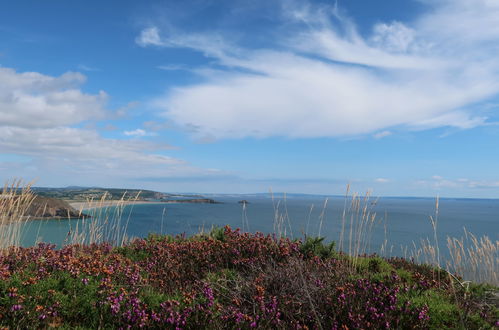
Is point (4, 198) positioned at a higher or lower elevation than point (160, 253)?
higher

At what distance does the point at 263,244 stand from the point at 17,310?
4.62 meters

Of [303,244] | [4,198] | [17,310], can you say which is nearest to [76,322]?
[17,310]

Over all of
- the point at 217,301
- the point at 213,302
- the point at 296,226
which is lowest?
the point at 296,226

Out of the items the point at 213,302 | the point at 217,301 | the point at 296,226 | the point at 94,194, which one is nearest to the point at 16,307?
the point at 213,302

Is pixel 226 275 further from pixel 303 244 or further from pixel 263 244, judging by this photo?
pixel 303 244

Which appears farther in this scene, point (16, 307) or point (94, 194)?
point (94, 194)

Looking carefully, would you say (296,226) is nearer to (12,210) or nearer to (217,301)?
(12,210)

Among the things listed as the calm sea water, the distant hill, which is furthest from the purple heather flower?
the distant hill

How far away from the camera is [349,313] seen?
341 cm

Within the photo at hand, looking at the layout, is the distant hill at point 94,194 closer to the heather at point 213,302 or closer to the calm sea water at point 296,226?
the calm sea water at point 296,226

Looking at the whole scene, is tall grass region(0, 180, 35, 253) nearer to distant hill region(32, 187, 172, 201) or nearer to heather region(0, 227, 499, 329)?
distant hill region(32, 187, 172, 201)

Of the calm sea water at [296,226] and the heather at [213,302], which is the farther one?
the calm sea water at [296,226]

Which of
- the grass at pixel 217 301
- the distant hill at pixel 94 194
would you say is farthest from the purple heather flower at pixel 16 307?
the distant hill at pixel 94 194

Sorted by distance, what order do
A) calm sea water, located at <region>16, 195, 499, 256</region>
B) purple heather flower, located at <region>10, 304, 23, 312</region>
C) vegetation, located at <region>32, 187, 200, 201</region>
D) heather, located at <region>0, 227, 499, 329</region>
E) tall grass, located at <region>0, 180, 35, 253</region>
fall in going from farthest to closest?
calm sea water, located at <region>16, 195, 499, 256</region> → vegetation, located at <region>32, 187, 200, 201</region> → tall grass, located at <region>0, 180, 35, 253</region> → heather, located at <region>0, 227, 499, 329</region> → purple heather flower, located at <region>10, 304, 23, 312</region>
